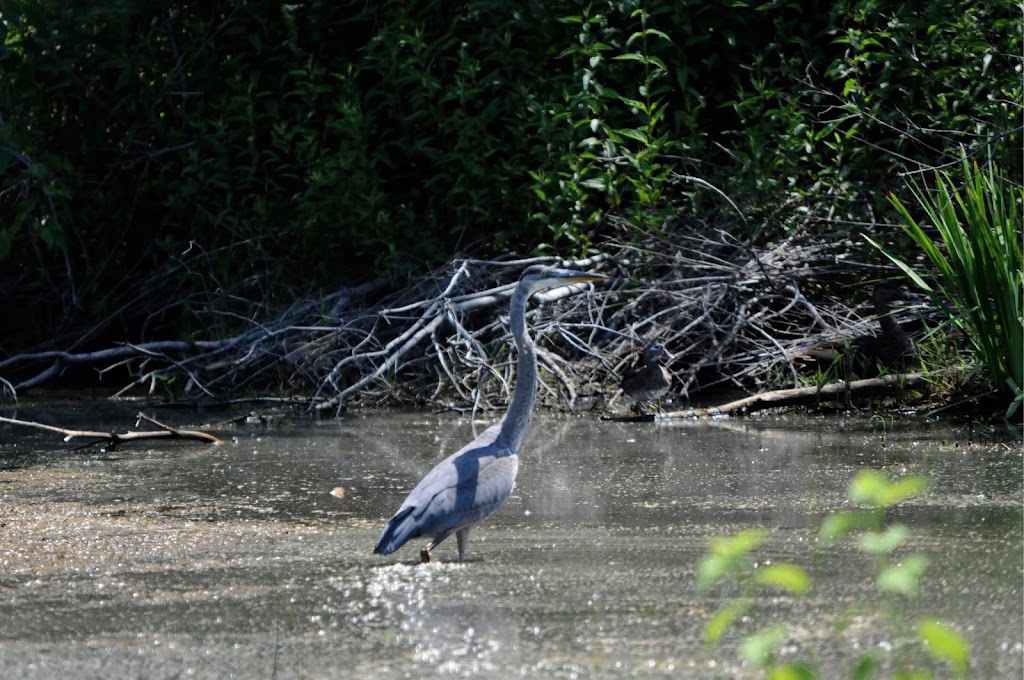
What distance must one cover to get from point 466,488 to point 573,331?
470 cm

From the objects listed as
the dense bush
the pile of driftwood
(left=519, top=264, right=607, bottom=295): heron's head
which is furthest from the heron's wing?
the dense bush

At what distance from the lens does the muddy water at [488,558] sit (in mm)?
3367

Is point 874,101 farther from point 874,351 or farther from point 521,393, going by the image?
point 521,393

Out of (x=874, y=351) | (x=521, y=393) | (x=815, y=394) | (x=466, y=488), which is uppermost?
(x=521, y=393)

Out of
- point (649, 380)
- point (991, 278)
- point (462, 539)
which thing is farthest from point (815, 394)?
point (462, 539)

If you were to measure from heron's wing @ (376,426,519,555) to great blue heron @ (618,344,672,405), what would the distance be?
3164 millimetres

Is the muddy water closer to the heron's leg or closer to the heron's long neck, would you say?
the heron's leg

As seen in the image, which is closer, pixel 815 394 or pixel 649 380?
pixel 815 394

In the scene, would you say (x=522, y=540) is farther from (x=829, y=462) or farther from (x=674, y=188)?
(x=674, y=188)

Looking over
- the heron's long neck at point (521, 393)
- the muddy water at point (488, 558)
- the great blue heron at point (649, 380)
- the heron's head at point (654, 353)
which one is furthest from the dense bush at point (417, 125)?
the heron's long neck at point (521, 393)

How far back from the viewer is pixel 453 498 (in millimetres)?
4543

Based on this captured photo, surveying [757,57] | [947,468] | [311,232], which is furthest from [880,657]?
[311,232]

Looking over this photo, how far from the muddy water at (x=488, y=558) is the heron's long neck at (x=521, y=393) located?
1.17ft

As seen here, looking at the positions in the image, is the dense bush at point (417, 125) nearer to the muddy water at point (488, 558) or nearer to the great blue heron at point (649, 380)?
the great blue heron at point (649, 380)
